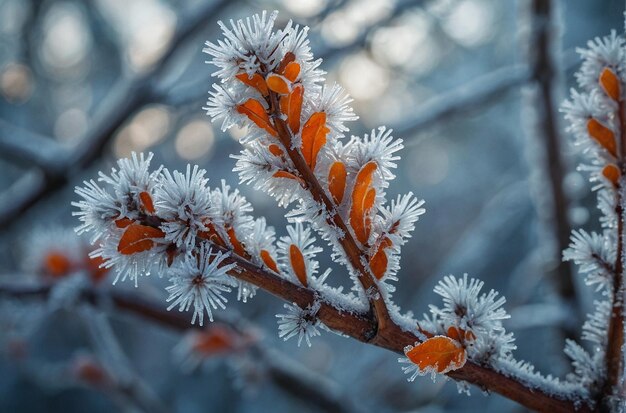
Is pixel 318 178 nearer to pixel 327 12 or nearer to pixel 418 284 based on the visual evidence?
pixel 327 12

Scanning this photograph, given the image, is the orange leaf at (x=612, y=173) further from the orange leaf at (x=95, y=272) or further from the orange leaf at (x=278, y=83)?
the orange leaf at (x=95, y=272)

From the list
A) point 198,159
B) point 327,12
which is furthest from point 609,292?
point 198,159

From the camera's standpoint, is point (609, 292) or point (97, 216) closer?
point (97, 216)

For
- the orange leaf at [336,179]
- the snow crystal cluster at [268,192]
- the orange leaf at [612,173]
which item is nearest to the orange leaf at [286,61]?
the snow crystal cluster at [268,192]

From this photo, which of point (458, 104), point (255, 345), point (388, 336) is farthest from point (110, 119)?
point (388, 336)

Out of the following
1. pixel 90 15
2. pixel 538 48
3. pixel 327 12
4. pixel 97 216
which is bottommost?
pixel 97 216

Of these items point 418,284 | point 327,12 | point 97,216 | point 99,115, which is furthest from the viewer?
point 418,284

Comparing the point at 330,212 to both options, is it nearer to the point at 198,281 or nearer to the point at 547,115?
the point at 198,281
